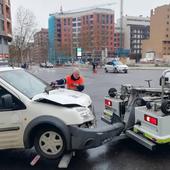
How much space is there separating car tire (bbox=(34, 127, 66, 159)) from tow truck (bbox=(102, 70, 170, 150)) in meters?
1.35

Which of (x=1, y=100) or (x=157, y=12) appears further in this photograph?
(x=157, y=12)

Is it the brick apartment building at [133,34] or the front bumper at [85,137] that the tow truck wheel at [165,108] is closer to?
the front bumper at [85,137]

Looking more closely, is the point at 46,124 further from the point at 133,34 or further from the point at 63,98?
the point at 133,34

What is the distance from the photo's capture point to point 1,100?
4215 mm

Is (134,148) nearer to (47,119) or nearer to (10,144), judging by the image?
(47,119)

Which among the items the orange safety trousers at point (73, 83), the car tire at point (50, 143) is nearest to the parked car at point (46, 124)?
the car tire at point (50, 143)

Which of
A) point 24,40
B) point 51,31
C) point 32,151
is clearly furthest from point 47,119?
point 51,31

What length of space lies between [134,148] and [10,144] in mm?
2295

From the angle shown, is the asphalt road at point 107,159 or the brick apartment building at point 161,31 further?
the brick apartment building at point 161,31

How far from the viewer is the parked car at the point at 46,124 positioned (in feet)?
13.1

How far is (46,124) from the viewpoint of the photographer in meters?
4.09

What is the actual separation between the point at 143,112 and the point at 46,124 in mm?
1680

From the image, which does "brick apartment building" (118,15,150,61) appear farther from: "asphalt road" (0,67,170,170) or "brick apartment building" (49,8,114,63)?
"asphalt road" (0,67,170,170)

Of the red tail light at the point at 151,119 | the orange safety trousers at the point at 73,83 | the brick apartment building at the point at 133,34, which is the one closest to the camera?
the red tail light at the point at 151,119
